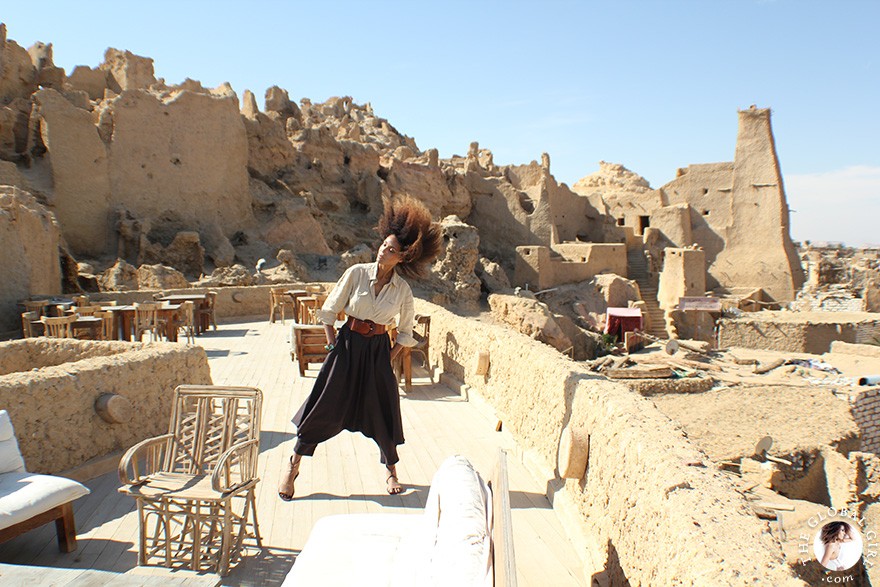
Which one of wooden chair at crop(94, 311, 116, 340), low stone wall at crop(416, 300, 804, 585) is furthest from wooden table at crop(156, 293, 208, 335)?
low stone wall at crop(416, 300, 804, 585)

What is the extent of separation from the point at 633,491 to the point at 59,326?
26.7ft

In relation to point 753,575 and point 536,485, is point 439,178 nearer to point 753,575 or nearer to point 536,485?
point 536,485

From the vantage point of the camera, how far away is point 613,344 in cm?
2175

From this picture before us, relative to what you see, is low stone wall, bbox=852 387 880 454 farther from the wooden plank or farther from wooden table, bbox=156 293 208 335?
wooden table, bbox=156 293 208 335

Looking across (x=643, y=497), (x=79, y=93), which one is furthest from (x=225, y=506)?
(x=79, y=93)

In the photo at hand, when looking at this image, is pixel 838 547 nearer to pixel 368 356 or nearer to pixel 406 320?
pixel 406 320

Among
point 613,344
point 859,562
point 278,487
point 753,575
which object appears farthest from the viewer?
point 613,344

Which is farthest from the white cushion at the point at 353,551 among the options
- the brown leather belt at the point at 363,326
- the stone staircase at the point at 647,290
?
the stone staircase at the point at 647,290

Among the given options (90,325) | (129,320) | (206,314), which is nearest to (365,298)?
(90,325)

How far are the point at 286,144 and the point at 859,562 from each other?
78.9ft

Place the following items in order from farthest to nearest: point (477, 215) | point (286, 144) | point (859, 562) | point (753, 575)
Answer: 1. point (477, 215)
2. point (286, 144)
3. point (859, 562)
4. point (753, 575)

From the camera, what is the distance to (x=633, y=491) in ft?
9.18

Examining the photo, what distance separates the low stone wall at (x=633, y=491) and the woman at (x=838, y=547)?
3333 millimetres

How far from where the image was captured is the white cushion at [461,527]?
5.99 feet
